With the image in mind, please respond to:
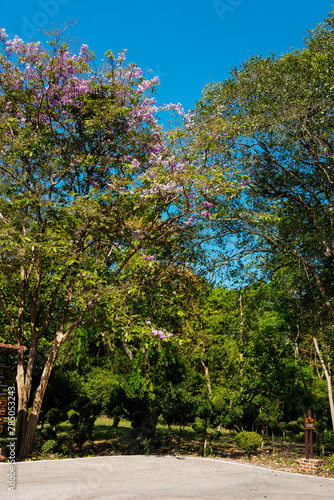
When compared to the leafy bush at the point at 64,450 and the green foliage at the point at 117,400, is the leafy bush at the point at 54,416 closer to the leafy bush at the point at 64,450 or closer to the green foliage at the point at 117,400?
the green foliage at the point at 117,400

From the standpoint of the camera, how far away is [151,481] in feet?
27.9

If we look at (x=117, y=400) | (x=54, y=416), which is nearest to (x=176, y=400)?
(x=117, y=400)

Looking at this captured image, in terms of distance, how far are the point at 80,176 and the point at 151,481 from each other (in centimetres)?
897

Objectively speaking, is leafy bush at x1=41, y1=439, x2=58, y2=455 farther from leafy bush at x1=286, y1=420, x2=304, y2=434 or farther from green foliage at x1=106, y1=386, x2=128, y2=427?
leafy bush at x1=286, y1=420, x2=304, y2=434

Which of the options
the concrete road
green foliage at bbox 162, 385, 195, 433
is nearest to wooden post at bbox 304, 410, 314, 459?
the concrete road

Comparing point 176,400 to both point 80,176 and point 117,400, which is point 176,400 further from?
point 80,176

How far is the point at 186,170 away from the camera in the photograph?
10.9 metres

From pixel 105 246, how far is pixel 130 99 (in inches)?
192

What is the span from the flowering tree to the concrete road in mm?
2531

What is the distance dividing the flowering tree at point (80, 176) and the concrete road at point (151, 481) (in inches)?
99.6

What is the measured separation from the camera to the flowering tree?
10719 mm

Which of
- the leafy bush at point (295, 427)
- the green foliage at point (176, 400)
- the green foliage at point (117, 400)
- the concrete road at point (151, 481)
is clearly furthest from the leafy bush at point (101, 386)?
the leafy bush at point (295, 427)

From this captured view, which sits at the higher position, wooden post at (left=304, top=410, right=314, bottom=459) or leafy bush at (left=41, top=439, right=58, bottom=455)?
wooden post at (left=304, top=410, right=314, bottom=459)

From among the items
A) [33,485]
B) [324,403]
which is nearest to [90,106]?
[33,485]
